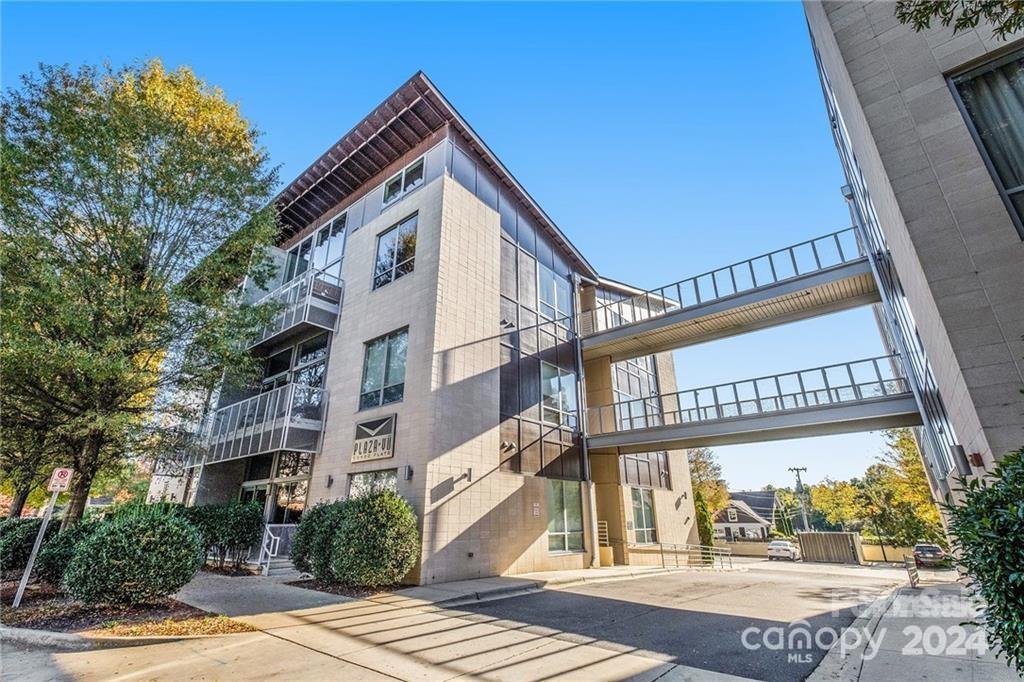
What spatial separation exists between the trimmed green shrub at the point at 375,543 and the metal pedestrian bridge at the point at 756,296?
33.3 ft

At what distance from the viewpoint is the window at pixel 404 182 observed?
15.3 metres

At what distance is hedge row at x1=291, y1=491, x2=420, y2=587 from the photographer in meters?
8.96

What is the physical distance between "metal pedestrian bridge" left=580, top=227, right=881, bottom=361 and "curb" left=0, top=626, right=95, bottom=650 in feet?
48.5

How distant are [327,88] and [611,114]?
299 inches

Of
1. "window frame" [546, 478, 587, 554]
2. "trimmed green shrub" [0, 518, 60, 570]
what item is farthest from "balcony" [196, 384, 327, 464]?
"window frame" [546, 478, 587, 554]

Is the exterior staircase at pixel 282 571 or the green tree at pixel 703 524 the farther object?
the green tree at pixel 703 524

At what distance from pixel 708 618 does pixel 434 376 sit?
25.2ft

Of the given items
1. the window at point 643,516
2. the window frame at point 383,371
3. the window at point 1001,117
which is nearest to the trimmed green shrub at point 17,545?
the window frame at point 383,371

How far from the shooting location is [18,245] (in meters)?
8.35

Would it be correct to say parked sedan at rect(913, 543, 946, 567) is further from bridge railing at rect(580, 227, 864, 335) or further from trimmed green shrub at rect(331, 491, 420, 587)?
trimmed green shrub at rect(331, 491, 420, 587)

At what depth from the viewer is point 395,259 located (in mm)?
14281

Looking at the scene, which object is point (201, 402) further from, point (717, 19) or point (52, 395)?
point (717, 19)

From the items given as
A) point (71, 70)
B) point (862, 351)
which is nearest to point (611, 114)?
point (862, 351)

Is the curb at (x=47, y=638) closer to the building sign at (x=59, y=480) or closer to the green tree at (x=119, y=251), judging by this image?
the building sign at (x=59, y=480)
